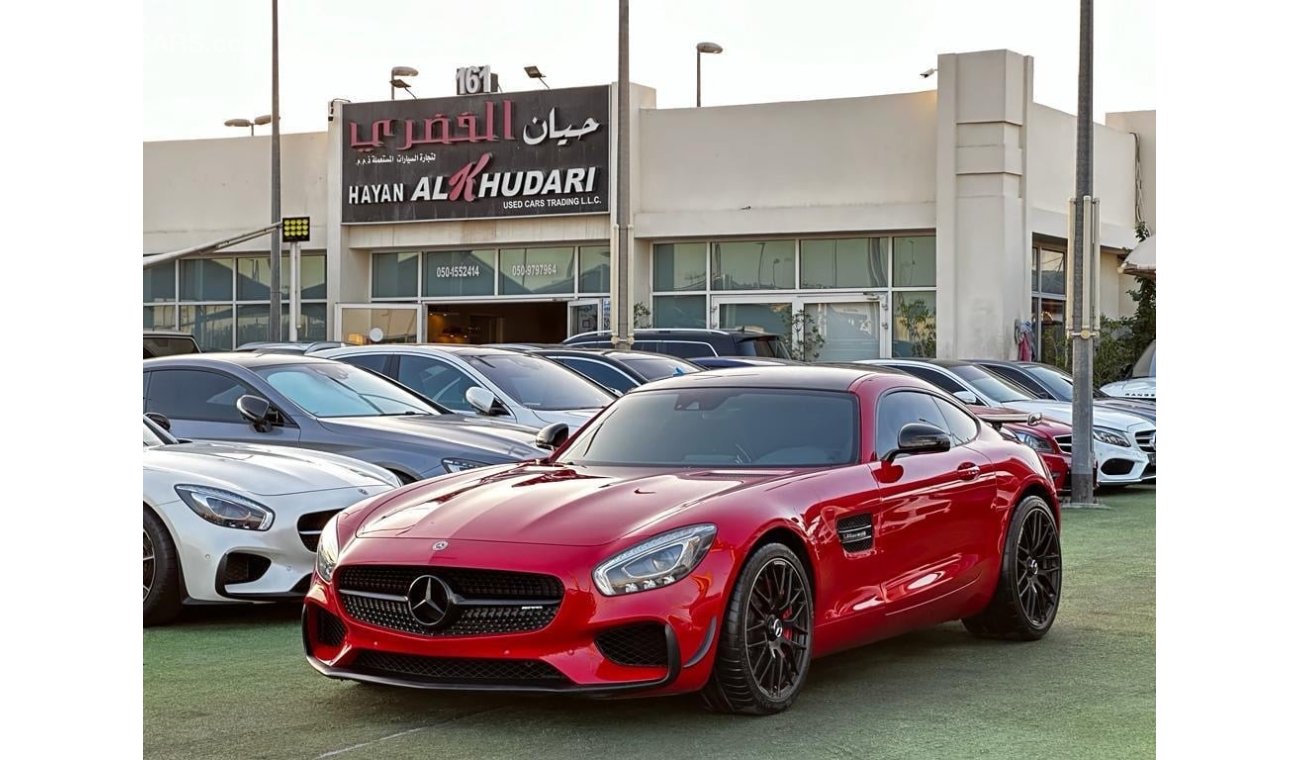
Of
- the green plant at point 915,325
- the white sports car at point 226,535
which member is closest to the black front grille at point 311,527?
the white sports car at point 226,535

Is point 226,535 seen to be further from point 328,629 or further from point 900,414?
point 900,414

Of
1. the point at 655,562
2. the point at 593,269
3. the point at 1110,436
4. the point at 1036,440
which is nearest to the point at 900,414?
the point at 655,562

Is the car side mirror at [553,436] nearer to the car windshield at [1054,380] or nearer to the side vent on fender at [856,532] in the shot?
the side vent on fender at [856,532]

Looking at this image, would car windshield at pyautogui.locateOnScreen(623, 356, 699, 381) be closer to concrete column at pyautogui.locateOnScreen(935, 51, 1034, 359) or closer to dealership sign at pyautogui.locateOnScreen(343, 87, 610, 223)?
concrete column at pyautogui.locateOnScreen(935, 51, 1034, 359)

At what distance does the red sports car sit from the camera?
6.47 meters

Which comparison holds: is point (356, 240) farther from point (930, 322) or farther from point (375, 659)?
point (375, 659)

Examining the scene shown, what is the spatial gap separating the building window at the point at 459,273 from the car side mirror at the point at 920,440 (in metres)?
29.9

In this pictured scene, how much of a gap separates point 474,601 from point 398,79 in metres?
33.1

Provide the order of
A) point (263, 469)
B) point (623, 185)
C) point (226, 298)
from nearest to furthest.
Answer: point (263, 469)
point (623, 185)
point (226, 298)

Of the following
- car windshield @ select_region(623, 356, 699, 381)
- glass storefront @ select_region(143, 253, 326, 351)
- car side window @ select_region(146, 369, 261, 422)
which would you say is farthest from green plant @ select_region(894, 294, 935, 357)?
car side window @ select_region(146, 369, 261, 422)

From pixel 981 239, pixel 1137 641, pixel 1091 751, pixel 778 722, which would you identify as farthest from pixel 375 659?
pixel 981 239

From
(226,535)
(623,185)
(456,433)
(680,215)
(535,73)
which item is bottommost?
(226,535)

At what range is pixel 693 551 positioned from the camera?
657cm
